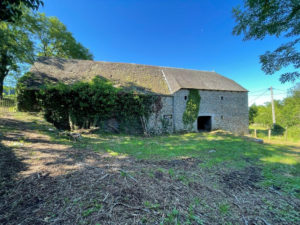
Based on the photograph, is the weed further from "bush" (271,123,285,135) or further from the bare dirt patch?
"bush" (271,123,285,135)

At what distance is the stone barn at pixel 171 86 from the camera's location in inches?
407

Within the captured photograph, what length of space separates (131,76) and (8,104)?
9.80 m

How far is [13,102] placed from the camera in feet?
28.3

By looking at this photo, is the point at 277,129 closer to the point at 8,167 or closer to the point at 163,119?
the point at 163,119

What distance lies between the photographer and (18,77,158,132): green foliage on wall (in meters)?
8.06

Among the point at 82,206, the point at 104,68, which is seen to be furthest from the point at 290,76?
the point at 104,68

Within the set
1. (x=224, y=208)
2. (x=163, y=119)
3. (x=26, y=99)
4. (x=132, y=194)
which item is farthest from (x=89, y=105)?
(x=224, y=208)

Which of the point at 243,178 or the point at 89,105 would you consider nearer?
the point at 243,178

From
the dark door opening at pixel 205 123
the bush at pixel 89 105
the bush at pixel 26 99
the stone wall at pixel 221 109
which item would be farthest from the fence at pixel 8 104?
the dark door opening at pixel 205 123

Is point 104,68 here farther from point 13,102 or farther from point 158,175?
point 158,175

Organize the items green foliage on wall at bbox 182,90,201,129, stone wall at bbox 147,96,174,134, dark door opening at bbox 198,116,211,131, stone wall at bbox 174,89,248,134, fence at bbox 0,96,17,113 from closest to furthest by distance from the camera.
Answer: fence at bbox 0,96,17,113 < stone wall at bbox 147,96,174,134 < stone wall at bbox 174,89,248,134 < green foliage on wall at bbox 182,90,201,129 < dark door opening at bbox 198,116,211,131

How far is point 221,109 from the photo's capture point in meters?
12.5

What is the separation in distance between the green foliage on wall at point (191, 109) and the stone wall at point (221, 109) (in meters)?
0.32

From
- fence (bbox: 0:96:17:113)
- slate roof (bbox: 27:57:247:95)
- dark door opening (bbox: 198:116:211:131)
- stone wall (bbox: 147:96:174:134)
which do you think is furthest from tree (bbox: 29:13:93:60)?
dark door opening (bbox: 198:116:211:131)
